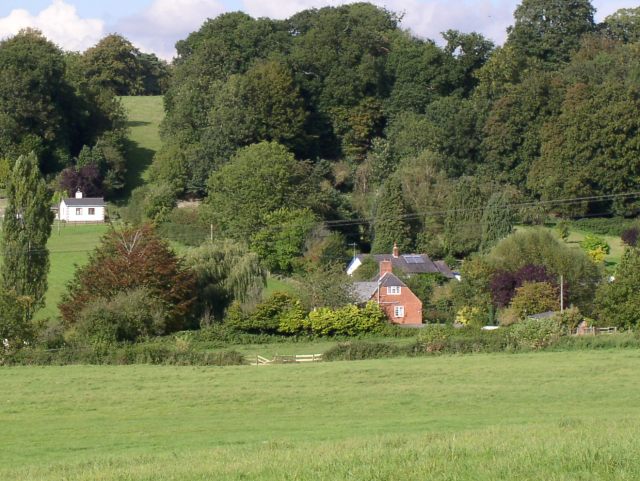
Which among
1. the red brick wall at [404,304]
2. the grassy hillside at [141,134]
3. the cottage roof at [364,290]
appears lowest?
the red brick wall at [404,304]

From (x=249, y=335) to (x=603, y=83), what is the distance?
38488 mm

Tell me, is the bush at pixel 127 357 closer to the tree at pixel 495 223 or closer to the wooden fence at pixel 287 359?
the wooden fence at pixel 287 359

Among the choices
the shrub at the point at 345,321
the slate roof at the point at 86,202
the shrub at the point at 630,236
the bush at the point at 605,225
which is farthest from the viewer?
the slate roof at the point at 86,202

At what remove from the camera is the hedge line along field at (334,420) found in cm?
1262

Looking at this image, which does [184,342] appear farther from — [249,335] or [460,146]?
[460,146]

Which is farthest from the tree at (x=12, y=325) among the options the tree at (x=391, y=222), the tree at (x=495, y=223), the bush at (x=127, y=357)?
the tree at (x=495, y=223)

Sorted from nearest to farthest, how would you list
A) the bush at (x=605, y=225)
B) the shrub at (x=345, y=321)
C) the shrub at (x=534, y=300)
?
the shrub at (x=345, y=321), the shrub at (x=534, y=300), the bush at (x=605, y=225)

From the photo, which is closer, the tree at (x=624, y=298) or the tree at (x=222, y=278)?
the tree at (x=624, y=298)

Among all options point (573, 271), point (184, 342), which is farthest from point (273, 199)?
point (184, 342)

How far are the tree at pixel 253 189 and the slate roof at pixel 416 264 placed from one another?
6.93 metres

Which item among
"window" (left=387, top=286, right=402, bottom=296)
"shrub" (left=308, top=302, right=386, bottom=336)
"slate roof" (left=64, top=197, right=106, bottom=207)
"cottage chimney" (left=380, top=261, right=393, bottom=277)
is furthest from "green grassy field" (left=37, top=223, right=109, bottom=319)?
"cottage chimney" (left=380, top=261, right=393, bottom=277)

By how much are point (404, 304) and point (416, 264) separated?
7.06 metres

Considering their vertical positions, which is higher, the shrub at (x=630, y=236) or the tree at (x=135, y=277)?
the shrub at (x=630, y=236)

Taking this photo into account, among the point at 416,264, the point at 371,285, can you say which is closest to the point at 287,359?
the point at 371,285
